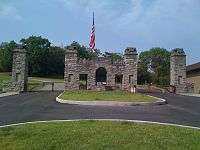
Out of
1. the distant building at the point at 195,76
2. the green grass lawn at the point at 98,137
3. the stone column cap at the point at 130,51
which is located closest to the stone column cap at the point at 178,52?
the stone column cap at the point at 130,51

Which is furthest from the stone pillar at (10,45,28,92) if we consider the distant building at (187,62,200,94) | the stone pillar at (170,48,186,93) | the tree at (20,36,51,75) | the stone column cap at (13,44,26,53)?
the tree at (20,36,51,75)

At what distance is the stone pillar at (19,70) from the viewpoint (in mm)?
39156

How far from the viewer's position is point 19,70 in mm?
39375

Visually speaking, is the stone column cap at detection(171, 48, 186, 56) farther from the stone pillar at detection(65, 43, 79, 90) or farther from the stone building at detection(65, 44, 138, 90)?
the stone pillar at detection(65, 43, 79, 90)

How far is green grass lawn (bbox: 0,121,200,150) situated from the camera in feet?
33.9

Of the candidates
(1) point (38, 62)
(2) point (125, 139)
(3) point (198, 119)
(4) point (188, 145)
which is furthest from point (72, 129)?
(1) point (38, 62)

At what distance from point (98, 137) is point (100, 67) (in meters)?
29.9

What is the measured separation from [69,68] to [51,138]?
96.1ft

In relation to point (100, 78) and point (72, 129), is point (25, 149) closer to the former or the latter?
point (72, 129)

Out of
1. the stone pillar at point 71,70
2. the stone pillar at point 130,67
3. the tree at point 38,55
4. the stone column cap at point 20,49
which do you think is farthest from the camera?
the tree at point 38,55

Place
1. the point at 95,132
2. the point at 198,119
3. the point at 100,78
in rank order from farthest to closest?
the point at 100,78 → the point at 198,119 → the point at 95,132

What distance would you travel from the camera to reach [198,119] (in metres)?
16.7

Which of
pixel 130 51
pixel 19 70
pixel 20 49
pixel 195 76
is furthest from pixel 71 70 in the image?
pixel 195 76

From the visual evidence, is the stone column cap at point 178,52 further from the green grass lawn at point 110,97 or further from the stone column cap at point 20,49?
the stone column cap at point 20,49
